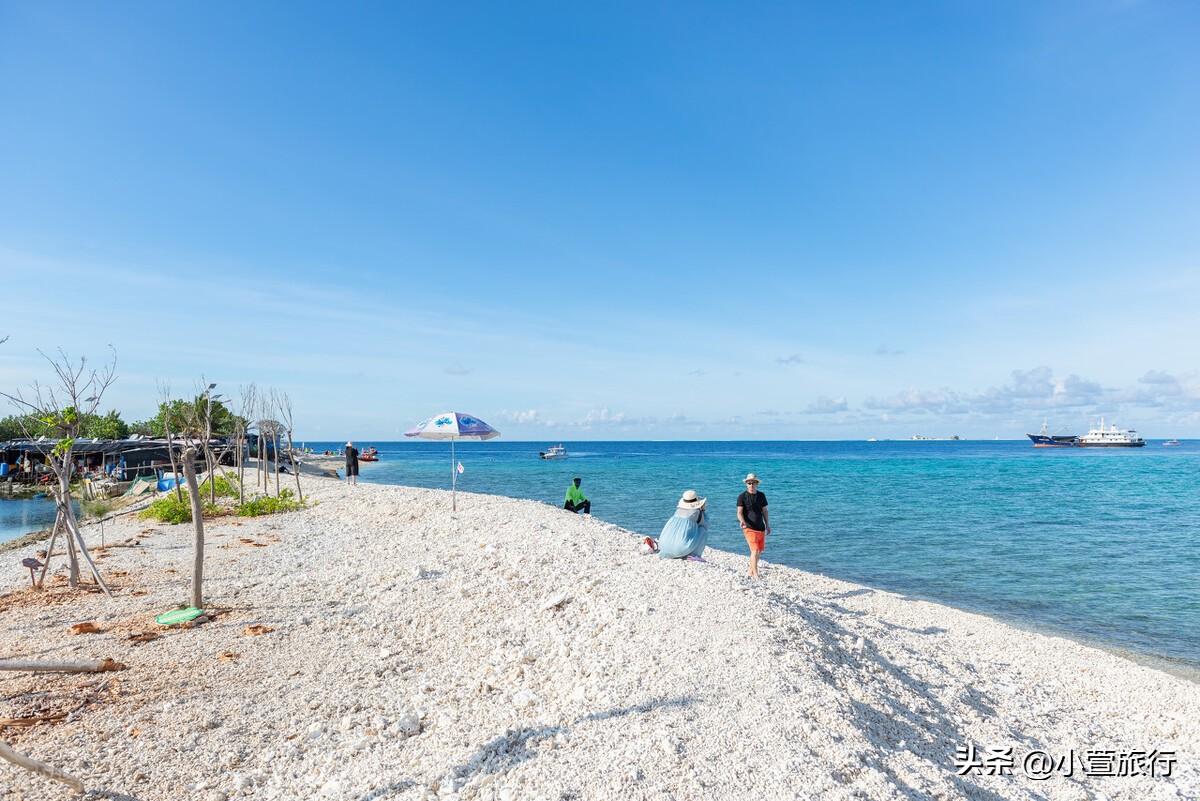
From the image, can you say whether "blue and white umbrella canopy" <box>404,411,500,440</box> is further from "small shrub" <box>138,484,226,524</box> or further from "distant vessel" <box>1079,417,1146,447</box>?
"distant vessel" <box>1079,417,1146,447</box>

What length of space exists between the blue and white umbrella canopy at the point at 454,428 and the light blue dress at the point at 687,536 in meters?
7.26

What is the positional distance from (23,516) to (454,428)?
1995 centimetres

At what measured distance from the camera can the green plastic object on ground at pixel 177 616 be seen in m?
7.63

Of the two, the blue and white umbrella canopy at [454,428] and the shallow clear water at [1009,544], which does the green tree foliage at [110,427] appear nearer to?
the shallow clear water at [1009,544]

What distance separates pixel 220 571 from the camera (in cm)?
1063

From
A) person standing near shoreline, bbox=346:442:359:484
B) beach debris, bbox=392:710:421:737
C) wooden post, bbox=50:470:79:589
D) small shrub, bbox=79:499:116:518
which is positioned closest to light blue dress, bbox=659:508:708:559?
beach debris, bbox=392:710:421:737

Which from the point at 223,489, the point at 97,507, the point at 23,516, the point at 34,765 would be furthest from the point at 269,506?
the point at 34,765

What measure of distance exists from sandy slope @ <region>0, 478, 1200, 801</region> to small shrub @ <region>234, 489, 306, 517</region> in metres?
7.63

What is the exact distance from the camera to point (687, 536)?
9.41 m

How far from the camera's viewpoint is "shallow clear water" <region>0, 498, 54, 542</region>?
67.0ft

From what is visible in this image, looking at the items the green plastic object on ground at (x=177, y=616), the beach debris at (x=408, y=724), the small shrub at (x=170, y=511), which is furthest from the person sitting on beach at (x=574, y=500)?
the beach debris at (x=408, y=724)

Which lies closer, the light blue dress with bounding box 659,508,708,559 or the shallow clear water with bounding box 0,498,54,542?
the light blue dress with bounding box 659,508,708,559

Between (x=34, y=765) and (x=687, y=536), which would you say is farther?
(x=687, y=536)

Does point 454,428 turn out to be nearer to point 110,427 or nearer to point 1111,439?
point 110,427
